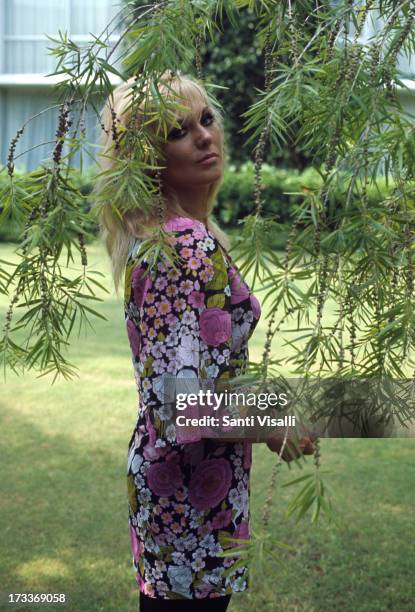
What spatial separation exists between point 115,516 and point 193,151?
92.9 inches

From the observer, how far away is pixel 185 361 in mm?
1517

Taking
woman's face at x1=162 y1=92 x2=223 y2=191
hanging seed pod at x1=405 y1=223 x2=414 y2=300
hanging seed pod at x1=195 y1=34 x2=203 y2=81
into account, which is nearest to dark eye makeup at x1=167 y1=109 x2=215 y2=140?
woman's face at x1=162 y1=92 x2=223 y2=191

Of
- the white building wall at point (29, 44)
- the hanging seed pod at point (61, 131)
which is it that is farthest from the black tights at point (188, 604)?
the white building wall at point (29, 44)

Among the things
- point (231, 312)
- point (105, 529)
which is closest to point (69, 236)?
point (231, 312)

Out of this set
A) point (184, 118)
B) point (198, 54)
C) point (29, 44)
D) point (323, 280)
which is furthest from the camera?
point (29, 44)

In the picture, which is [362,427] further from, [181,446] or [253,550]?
[181,446]

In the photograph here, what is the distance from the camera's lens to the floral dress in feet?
5.04

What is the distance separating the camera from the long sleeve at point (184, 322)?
1.53m

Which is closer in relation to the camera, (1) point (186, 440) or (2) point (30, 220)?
(2) point (30, 220)

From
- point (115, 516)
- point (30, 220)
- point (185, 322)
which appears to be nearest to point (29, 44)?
point (115, 516)

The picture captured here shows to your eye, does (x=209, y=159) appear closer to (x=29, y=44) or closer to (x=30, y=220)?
(x=30, y=220)

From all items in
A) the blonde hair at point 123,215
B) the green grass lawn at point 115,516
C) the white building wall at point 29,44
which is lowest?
the green grass lawn at point 115,516

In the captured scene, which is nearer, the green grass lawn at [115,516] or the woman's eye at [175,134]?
the woman's eye at [175,134]

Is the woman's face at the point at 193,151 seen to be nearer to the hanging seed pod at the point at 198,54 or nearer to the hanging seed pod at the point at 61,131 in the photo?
the hanging seed pod at the point at 198,54
